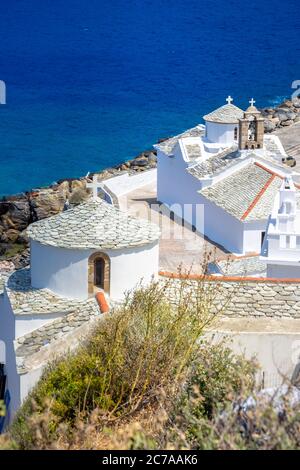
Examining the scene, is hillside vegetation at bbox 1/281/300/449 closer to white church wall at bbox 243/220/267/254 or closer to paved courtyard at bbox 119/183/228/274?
paved courtyard at bbox 119/183/228/274

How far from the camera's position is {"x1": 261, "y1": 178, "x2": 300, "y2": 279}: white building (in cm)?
1988

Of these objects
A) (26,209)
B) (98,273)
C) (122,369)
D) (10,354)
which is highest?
(26,209)

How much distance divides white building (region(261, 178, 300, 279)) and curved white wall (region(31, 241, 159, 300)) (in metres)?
4.22

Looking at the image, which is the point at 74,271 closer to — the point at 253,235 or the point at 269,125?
the point at 253,235

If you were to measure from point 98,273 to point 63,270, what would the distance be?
2.14 feet

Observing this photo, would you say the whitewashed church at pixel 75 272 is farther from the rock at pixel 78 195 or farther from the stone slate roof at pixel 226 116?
the rock at pixel 78 195

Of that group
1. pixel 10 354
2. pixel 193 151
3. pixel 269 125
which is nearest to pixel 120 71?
pixel 269 125

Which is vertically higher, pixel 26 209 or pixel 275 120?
pixel 275 120

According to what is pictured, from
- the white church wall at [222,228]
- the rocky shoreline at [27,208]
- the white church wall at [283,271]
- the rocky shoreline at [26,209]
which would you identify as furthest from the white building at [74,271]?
the rocky shoreline at [26,209]

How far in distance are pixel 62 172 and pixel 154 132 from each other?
1338 cm

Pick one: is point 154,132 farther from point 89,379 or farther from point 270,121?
point 89,379

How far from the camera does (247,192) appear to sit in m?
27.8
